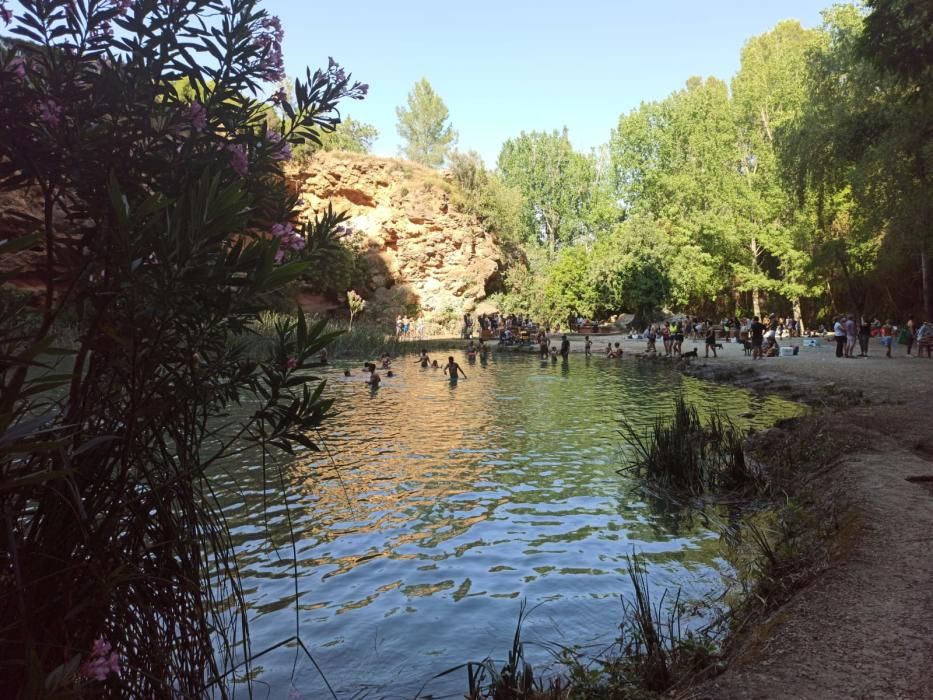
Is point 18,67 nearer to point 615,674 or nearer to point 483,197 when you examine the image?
point 615,674

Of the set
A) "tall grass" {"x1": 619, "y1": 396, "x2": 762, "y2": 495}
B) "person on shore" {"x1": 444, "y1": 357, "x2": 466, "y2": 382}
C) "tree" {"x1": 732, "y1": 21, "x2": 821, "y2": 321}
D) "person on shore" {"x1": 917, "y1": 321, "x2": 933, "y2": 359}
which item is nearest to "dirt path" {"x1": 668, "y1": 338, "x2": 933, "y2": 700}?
"tall grass" {"x1": 619, "y1": 396, "x2": 762, "y2": 495}

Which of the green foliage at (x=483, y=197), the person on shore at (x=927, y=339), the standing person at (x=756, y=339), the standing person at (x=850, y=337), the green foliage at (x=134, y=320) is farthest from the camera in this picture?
the green foliage at (x=483, y=197)

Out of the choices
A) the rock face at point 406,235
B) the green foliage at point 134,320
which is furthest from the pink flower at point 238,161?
the rock face at point 406,235

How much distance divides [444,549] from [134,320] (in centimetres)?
517

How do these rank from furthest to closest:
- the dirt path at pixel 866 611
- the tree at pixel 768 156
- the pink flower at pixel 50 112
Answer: the tree at pixel 768 156 → the dirt path at pixel 866 611 → the pink flower at pixel 50 112

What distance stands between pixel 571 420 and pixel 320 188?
3889cm

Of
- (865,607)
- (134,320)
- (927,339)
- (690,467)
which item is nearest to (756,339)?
(927,339)

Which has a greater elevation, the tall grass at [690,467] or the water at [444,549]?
the tall grass at [690,467]

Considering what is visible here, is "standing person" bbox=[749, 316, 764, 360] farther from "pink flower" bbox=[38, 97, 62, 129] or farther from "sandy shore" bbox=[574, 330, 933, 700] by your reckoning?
"pink flower" bbox=[38, 97, 62, 129]

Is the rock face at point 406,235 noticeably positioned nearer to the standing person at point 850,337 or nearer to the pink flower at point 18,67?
the standing person at point 850,337

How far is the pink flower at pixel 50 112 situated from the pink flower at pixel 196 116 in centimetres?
50

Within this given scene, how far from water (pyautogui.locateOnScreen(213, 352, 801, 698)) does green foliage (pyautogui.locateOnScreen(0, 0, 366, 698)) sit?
665 mm

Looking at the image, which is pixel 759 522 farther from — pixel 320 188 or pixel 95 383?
pixel 320 188

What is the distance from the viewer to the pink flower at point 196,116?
3006 mm
